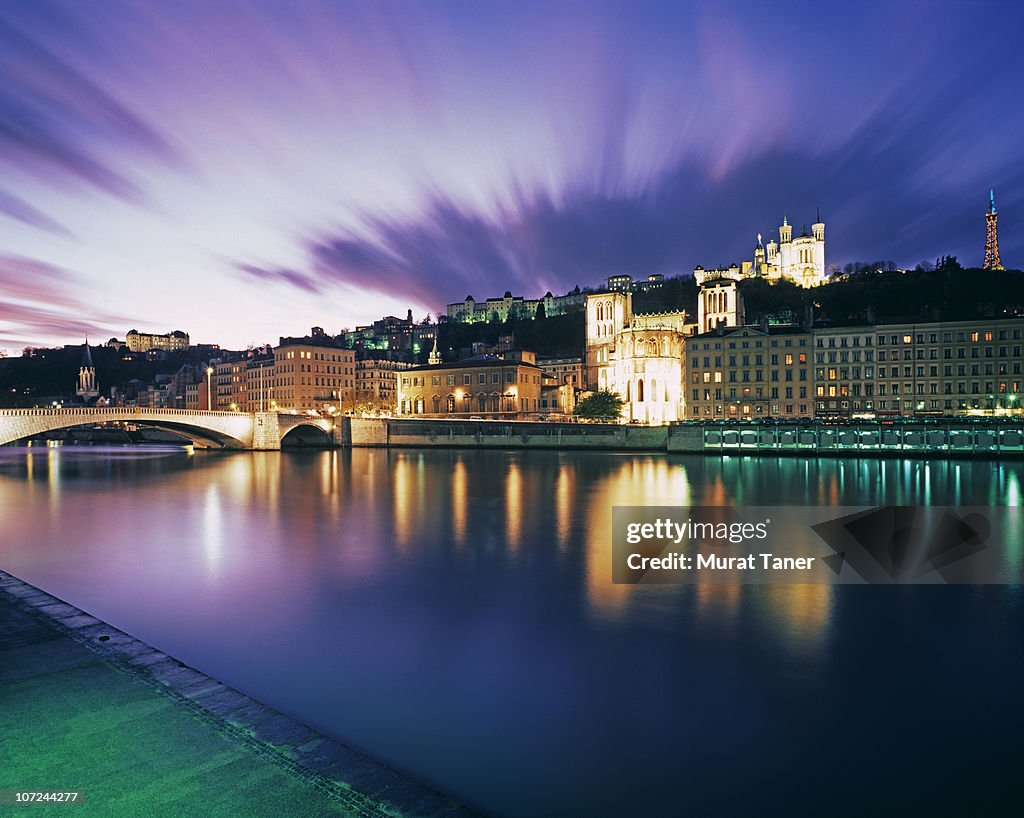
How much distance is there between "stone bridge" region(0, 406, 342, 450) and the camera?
4838 cm

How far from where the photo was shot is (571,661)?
9492 mm

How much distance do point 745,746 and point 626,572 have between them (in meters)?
8.42

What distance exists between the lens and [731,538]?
64.7 ft

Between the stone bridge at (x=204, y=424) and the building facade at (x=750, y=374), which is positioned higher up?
the building facade at (x=750, y=374)

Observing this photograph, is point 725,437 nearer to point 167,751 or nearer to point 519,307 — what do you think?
point 167,751

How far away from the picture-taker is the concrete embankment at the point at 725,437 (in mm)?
57281

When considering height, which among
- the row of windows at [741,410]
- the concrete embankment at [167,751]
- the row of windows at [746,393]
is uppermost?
the row of windows at [746,393]

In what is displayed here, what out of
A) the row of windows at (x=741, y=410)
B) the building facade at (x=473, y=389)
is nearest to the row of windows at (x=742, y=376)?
the row of windows at (x=741, y=410)

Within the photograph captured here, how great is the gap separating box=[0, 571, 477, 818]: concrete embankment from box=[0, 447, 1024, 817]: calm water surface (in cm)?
169

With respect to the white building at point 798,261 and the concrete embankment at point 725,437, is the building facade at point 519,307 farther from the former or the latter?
the concrete embankment at point 725,437

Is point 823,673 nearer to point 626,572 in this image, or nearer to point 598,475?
point 626,572

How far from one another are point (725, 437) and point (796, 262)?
11439 cm

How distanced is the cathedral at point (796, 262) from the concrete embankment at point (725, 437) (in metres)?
95.7

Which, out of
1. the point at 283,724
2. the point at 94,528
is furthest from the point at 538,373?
the point at 283,724
